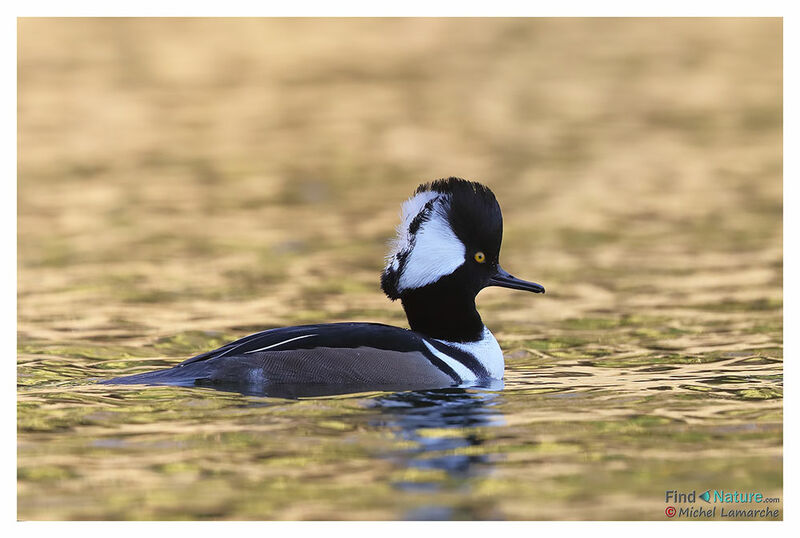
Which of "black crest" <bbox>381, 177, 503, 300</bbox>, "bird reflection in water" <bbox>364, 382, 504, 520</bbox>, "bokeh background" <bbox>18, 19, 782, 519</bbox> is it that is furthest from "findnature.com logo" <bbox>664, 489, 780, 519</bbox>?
"black crest" <bbox>381, 177, 503, 300</bbox>

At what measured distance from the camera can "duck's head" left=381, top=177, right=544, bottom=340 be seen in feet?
30.8

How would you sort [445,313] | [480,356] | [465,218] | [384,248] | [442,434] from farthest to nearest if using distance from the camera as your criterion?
[384,248]
[445,313]
[480,356]
[465,218]
[442,434]

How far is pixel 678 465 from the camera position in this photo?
298 inches

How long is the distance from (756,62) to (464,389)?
803 inches

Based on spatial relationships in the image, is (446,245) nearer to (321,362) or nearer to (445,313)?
(445,313)

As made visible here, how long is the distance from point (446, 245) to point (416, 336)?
28.4 inches

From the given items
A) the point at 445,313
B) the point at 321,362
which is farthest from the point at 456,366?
the point at 321,362

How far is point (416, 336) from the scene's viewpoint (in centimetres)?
951

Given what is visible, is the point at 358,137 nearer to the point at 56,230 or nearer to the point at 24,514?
the point at 56,230

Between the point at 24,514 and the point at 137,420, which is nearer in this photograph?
the point at 24,514

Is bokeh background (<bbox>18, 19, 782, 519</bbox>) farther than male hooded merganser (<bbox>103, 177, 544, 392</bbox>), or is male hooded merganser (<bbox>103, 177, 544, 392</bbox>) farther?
male hooded merganser (<bbox>103, 177, 544, 392</bbox>)

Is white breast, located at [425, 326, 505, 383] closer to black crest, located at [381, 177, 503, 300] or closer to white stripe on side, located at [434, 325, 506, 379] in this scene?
white stripe on side, located at [434, 325, 506, 379]

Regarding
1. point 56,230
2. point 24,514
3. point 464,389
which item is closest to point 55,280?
point 56,230

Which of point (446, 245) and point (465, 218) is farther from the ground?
point (465, 218)
